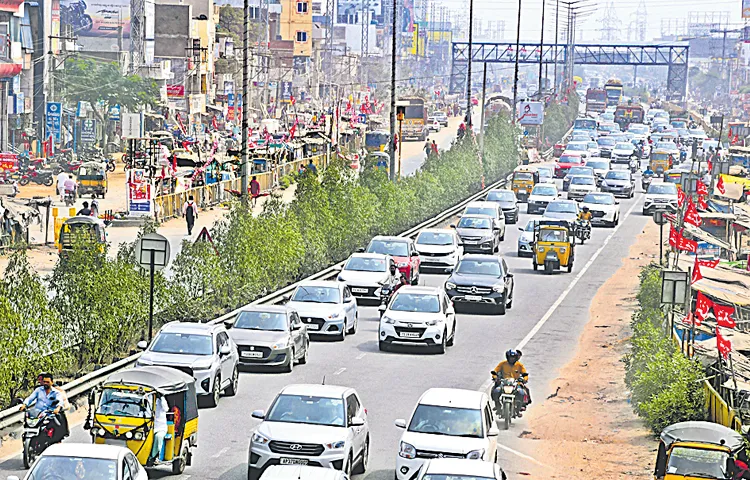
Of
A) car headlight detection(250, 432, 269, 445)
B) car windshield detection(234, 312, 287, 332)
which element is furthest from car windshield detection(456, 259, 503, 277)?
car headlight detection(250, 432, 269, 445)

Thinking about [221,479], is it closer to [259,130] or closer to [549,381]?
[549,381]

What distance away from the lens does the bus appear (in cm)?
13650

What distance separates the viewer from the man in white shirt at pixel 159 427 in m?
18.9

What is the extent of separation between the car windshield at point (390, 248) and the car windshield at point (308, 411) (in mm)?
22550

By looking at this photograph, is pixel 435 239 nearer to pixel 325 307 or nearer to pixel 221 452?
pixel 325 307

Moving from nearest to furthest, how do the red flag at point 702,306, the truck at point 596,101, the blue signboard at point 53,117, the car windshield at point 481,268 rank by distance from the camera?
the red flag at point 702,306 → the car windshield at point 481,268 → the blue signboard at point 53,117 → the truck at point 596,101

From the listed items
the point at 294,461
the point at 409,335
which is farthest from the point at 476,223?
the point at 294,461

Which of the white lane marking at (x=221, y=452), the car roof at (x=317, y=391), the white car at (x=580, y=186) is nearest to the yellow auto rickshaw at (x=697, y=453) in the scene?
the car roof at (x=317, y=391)

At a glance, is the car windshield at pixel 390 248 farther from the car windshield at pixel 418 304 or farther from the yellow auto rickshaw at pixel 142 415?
the yellow auto rickshaw at pixel 142 415

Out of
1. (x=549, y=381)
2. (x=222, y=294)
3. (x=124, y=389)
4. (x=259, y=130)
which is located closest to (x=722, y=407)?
(x=549, y=381)

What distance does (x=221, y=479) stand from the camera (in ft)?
64.3

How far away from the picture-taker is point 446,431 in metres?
19.8

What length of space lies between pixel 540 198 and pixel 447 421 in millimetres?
50171

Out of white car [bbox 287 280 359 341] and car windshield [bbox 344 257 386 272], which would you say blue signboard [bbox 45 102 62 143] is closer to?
car windshield [bbox 344 257 386 272]
